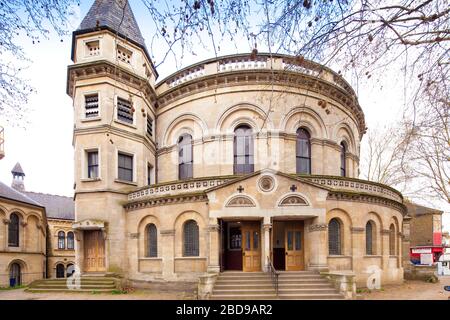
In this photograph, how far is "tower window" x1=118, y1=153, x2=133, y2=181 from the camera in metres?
19.7

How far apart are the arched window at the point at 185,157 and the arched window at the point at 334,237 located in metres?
8.89

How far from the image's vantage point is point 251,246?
16609mm

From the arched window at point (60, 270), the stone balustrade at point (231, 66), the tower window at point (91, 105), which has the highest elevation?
the stone balustrade at point (231, 66)

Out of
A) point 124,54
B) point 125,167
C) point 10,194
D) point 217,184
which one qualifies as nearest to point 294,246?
point 217,184

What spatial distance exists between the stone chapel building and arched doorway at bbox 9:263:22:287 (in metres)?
11.2

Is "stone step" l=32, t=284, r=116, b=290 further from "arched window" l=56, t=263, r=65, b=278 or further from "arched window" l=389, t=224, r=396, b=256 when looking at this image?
"arched window" l=56, t=263, r=65, b=278

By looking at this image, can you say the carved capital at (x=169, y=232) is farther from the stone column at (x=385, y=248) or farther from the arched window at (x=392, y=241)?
the arched window at (x=392, y=241)

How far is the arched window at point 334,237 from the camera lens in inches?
651

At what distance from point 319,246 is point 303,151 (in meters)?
6.85

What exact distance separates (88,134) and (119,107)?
7.84 ft

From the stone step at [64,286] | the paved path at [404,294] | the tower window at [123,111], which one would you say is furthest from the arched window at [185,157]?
the paved path at [404,294]

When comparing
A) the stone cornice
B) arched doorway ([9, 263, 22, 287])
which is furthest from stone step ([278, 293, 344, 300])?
arched doorway ([9, 263, 22, 287])

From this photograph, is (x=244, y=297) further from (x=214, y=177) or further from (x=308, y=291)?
(x=214, y=177)
